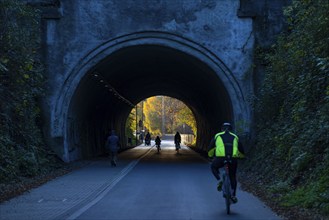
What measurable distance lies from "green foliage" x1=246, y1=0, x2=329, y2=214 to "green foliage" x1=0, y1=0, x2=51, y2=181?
657 centimetres

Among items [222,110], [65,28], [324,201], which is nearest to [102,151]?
[222,110]

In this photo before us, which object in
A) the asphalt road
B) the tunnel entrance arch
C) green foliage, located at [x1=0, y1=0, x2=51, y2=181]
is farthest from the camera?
the tunnel entrance arch

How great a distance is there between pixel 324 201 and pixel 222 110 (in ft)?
49.8

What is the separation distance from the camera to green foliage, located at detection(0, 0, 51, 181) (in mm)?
11031

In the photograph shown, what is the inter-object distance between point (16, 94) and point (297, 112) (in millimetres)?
7646

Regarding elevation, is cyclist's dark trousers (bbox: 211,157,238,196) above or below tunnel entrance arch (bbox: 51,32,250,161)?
below

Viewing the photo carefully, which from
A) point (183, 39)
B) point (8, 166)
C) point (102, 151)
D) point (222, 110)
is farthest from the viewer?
point (102, 151)

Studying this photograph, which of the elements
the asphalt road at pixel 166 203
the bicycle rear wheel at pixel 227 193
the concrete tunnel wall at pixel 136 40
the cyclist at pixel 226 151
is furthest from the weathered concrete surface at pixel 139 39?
the bicycle rear wheel at pixel 227 193

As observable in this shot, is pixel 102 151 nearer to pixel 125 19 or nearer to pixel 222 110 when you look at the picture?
pixel 222 110

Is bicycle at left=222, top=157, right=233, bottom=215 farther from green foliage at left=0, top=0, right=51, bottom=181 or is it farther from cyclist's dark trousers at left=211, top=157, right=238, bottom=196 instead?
green foliage at left=0, top=0, right=51, bottom=181

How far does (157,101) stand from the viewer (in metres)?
103

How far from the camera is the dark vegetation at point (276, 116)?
10.6 metres

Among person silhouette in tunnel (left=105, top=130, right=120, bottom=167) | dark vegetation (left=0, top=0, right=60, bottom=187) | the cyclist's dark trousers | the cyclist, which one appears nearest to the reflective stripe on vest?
the cyclist

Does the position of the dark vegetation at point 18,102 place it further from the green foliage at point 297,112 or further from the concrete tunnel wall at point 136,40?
the green foliage at point 297,112
